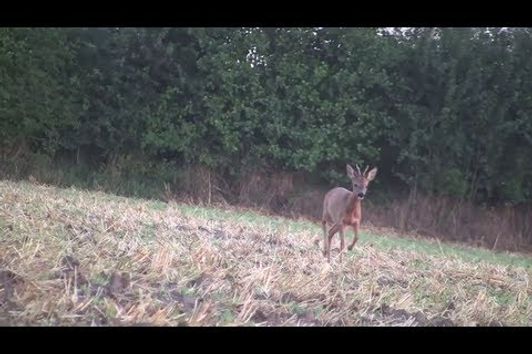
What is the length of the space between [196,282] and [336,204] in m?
5.81

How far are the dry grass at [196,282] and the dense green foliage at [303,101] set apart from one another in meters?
9.94

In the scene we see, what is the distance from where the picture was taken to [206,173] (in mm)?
17875

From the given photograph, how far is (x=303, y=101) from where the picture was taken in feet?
59.1

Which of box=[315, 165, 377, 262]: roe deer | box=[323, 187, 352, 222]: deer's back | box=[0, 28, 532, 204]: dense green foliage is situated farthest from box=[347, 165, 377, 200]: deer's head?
box=[0, 28, 532, 204]: dense green foliage

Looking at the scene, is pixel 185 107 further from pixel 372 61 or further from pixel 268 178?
pixel 372 61

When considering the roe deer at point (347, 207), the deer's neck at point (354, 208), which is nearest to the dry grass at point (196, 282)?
the roe deer at point (347, 207)

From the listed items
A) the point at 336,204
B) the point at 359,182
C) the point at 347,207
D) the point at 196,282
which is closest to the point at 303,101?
the point at 336,204

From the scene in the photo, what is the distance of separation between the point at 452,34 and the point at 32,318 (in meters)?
16.4

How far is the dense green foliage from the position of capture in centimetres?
1781

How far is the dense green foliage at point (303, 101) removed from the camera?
17812 mm

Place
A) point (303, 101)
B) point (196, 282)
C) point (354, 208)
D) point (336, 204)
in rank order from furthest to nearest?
point (303, 101)
point (336, 204)
point (354, 208)
point (196, 282)

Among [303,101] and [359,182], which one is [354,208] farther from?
[303,101]
